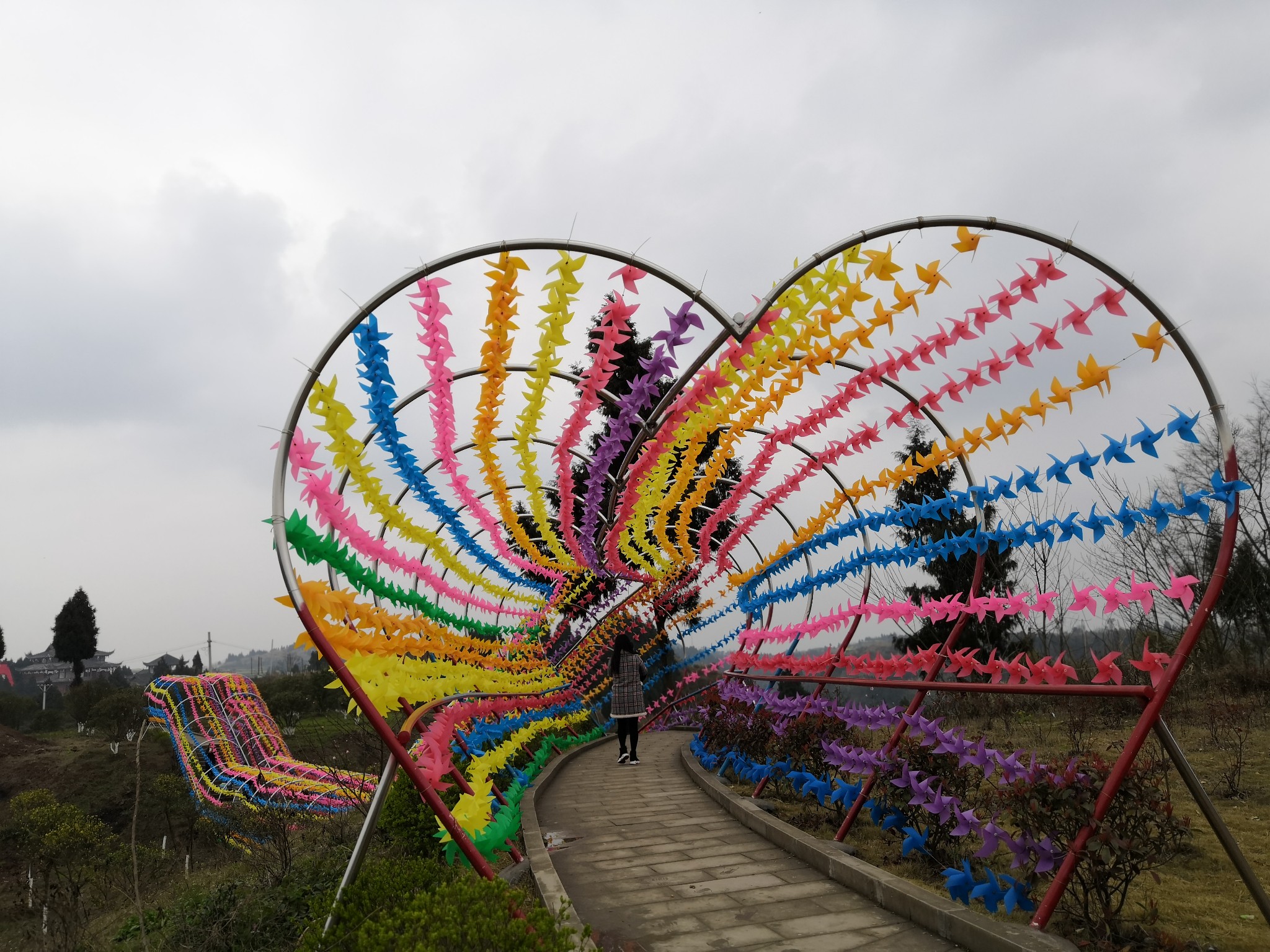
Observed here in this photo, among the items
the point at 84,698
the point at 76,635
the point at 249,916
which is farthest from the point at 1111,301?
the point at 76,635

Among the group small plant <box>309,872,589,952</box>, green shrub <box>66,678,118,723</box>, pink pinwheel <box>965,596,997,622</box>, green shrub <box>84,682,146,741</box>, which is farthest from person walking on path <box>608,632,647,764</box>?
green shrub <box>66,678,118,723</box>

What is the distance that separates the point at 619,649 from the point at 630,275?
7326 mm

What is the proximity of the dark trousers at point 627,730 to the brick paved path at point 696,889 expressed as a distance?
2.60 metres

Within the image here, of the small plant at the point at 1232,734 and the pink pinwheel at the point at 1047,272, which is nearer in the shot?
the pink pinwheel at the point at 1047,272

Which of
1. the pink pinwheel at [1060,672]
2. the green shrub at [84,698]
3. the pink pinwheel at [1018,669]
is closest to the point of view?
the pink pinwheel at [1060,672]

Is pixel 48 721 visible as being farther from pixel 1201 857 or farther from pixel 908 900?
pixel 1201 857

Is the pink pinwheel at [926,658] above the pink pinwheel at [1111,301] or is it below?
below

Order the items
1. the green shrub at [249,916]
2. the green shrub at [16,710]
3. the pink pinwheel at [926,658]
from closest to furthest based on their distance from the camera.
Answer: the green shrub at [249,916], the pink pinwheel at [926,658], the green shrub at [16,710]

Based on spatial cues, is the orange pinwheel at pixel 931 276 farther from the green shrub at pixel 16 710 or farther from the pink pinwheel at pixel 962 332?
the green shrub at pixel 16 710

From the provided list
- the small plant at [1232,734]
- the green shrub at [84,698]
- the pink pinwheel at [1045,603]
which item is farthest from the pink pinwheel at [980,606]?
the green shrub at [84,698]

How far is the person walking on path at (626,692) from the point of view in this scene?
9.96m

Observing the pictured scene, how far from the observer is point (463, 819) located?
→ 384 cm

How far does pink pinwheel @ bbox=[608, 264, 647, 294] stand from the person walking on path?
23.1 ft

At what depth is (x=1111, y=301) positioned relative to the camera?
3.88 meters
